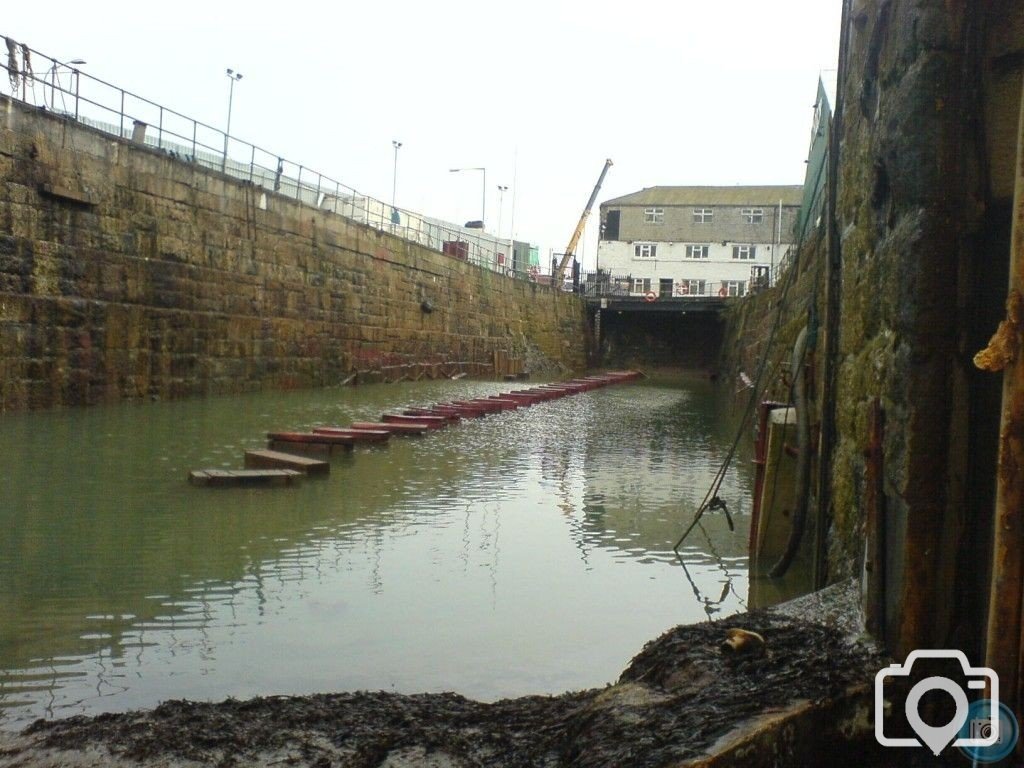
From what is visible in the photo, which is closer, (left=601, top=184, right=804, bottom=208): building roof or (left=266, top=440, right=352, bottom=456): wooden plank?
(left=266, top=440, right=352, bottom=456): wooden plank

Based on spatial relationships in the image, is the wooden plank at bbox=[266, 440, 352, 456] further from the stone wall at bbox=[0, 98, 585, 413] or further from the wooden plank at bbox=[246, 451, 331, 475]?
the stone wall at bbox=[0, 98, 585, 413]

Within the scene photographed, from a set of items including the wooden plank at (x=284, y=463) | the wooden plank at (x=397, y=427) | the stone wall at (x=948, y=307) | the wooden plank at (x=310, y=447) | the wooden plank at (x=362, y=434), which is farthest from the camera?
the wooden plank at (x=397, y=427)

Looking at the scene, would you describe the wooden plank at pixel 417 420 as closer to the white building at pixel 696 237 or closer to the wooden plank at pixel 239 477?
the wooden plank at pixel 239 477

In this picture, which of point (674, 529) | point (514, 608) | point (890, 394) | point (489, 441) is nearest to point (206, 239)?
point (489, 441)

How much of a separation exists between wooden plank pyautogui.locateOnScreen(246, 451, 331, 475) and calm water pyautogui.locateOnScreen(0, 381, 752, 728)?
0.14 metres

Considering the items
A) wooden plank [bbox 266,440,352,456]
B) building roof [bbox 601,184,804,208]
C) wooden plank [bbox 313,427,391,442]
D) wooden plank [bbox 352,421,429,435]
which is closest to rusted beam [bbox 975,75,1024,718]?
wooden plank [bbox 266,440,352,456]

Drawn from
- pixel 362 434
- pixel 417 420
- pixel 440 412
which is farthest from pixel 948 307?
pixel 440 412

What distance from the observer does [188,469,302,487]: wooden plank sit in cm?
709

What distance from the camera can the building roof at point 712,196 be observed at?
5650 centimetres

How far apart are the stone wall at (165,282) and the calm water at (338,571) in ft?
7.71

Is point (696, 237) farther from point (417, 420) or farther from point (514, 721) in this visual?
point (514, 721)

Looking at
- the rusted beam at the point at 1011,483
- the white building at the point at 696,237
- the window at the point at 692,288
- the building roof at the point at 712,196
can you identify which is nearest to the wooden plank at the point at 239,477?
the rusted beam at the point at 1011,483

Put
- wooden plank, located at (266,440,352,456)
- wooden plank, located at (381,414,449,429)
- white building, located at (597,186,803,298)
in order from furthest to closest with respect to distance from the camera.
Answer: white building, located at (597,186,803,298) → wooden plank, located at (381,414,449,429) → wooden plank, located at (266,440,352,456)

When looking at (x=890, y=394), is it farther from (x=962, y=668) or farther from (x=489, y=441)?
(x=489, y=441)
